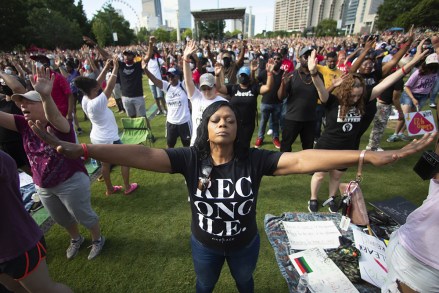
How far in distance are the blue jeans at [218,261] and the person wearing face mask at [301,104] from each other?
3.19 m

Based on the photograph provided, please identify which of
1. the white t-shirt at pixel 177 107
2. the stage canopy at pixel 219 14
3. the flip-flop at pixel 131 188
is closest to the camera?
the flip-flop at pixel 131 188

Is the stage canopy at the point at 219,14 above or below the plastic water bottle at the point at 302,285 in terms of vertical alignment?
above

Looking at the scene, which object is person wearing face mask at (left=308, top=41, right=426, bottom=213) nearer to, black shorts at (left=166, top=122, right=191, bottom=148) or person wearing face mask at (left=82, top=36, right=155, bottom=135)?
black shorts at (left=166, top=122, right=191, bottom=148)

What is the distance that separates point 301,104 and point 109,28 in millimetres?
61498

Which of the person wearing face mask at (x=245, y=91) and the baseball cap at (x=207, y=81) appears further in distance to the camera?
the person wearing face mask at (x=245, y=91)

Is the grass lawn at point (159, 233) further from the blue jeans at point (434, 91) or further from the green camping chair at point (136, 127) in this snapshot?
the blue jeans at point (434, 91)

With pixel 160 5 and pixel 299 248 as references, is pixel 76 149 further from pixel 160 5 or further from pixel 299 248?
pixel 160 5

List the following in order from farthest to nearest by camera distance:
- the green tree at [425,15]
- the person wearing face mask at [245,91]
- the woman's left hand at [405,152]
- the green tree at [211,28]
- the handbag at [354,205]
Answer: the green tree at [211,28], the green tree at [425,15], the person wearing face mask at [245,91], the handbag at [354,205], the woman's left hand at [405,152]

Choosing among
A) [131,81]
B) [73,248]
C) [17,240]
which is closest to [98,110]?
[73,248]

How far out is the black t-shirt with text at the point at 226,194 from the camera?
186 centimetres

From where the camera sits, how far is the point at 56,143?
1499mm

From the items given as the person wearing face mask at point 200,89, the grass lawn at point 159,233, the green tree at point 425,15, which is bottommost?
the grass lawn at point 159,233

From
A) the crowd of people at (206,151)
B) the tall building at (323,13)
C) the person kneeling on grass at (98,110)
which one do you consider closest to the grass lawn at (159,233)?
the crowd of people at (206,151)

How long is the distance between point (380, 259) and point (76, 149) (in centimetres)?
367
